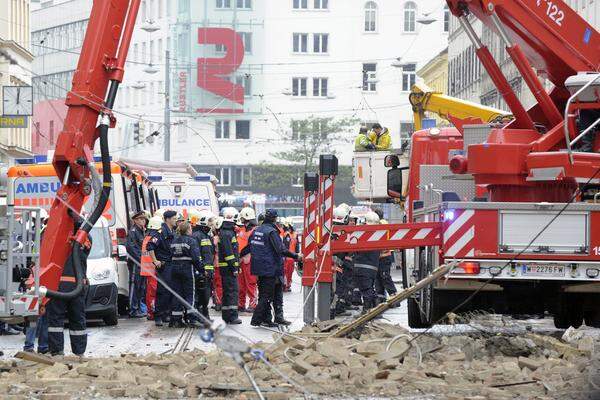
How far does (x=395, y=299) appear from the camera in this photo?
45.7 feet

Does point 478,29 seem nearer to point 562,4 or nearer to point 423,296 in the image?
point 562,4

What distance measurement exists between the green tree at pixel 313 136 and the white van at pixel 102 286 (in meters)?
65.8

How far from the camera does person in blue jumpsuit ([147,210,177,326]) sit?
2185 cm

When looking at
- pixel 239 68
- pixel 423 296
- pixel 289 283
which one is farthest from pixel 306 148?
pixel 423 296

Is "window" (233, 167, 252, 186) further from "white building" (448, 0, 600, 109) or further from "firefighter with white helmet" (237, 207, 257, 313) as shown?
"firefighter with white helmet" (237, 207, 257, 313)

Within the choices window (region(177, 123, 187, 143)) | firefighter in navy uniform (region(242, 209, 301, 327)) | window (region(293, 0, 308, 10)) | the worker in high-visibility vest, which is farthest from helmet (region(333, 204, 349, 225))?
window (region(293, 0, 308, 10))

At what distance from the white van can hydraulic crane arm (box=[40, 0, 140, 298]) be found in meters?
7.26

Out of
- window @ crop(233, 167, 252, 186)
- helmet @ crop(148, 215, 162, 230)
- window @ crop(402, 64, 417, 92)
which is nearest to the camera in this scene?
helmet @ crop(148, 215, 162, 230)

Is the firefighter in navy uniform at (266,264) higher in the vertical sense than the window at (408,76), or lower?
lower

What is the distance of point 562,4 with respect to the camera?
15.3 metres

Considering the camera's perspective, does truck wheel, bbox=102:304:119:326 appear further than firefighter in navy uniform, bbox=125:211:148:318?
No

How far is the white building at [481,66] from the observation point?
1525 cm

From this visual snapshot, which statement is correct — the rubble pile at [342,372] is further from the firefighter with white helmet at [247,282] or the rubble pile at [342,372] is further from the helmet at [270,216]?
the firefighter with white helmet at [247,282]

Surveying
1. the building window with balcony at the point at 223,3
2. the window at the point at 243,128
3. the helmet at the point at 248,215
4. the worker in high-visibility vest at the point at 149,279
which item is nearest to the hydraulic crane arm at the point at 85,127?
the worker in high-visibility vest at the point at 149,279
